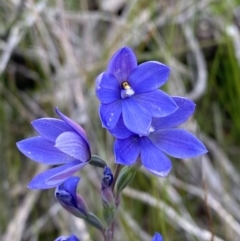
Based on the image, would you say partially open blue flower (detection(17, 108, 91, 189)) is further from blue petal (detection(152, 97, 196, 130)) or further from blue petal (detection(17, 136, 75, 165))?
blue petal (detection(152, 97, 196, 130))

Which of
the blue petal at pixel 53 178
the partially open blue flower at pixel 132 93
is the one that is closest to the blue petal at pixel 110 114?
the partially open blue flower at pixel 132 93

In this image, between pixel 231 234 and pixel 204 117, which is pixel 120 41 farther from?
pixel 231 234

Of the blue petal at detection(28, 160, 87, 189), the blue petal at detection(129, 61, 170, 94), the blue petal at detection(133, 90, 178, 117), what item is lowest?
the blue petal at detection(28, 160, 87, 189)

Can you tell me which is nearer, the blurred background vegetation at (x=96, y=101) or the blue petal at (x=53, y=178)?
the blue petal at (x=53, y=178)

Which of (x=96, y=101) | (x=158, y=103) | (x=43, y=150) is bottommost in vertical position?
(x=96, y=101)

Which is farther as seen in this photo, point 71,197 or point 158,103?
point 71,197

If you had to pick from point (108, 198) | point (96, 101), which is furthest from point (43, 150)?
point (96, 101)

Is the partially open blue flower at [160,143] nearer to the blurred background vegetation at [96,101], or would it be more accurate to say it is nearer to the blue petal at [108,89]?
the blue petal at [108,89]

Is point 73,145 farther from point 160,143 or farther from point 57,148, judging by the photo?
point 160,143

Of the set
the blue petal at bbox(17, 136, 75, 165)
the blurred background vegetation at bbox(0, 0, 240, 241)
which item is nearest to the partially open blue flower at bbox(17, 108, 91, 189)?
the blue petal at bbox(17, 136, 75, 165)
